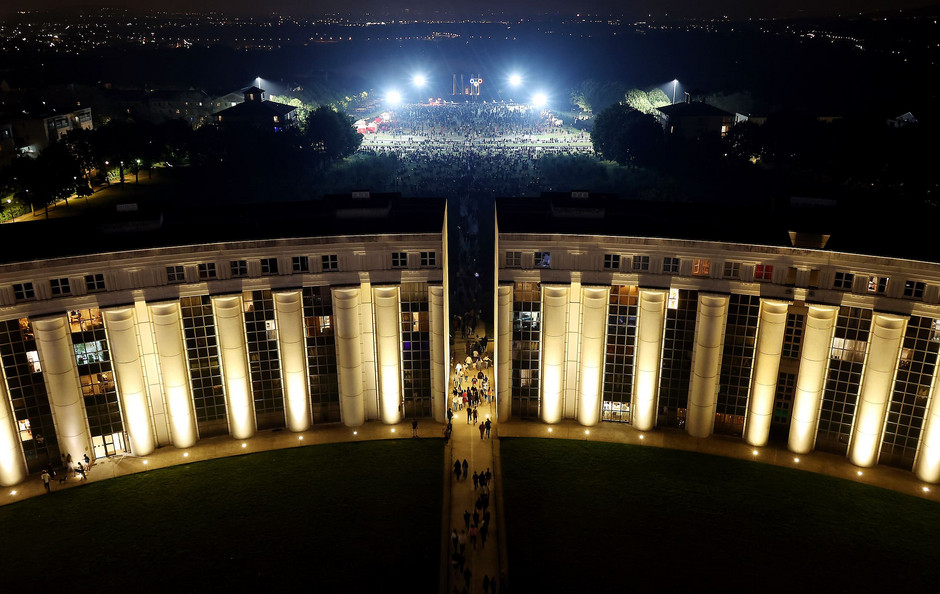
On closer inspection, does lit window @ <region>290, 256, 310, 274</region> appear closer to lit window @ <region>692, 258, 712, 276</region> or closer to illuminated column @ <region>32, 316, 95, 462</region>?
illuminated column @ <region>32, 316, 95, 462</region>

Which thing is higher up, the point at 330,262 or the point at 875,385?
the point at 330,262

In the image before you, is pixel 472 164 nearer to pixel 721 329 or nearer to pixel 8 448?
pixel 721 329

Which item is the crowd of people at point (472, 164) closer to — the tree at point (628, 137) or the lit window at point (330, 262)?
the tree at point (628, 137)

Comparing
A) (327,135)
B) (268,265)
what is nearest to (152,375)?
(268,265)

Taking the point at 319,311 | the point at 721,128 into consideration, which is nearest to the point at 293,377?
the point at 319,311

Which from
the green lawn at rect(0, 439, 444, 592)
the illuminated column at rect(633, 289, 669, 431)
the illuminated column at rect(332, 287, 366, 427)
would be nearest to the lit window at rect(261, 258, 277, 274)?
the illuminated column at rect(332, 287, 366, 427)

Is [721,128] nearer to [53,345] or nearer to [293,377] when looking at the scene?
[293,377]

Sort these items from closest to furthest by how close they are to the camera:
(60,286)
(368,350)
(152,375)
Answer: (60,286), (152,375), (368,350)

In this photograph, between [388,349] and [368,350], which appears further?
[368,350]
